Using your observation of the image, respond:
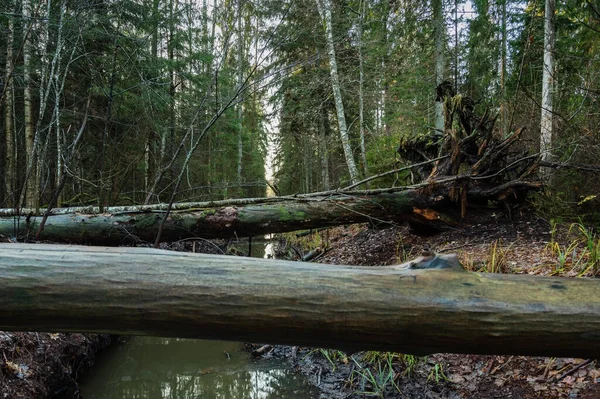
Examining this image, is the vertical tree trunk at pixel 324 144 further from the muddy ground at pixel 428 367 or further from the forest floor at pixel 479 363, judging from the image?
the muddy ground at pixel 428 367

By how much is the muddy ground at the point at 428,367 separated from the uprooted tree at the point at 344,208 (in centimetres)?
63

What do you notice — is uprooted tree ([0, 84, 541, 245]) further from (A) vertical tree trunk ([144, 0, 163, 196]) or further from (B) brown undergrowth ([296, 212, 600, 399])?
(A) vertical tree trunk ([144, 0, 163, 196])

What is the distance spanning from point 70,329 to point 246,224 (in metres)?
3.76

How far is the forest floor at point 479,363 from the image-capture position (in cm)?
286

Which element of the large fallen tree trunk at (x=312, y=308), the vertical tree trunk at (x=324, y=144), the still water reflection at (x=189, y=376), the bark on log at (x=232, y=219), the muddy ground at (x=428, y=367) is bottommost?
the still water reflection at (x=189, y=376)

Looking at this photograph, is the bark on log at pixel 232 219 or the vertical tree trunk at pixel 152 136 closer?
the bark on log at pixel 232 219

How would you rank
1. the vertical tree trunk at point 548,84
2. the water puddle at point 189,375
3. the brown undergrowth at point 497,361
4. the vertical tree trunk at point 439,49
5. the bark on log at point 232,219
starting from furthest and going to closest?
the vertical tree trunk at point 439,49
the vertical tree trunk at point 548,84
the bark on log at point 232,219
the water puddle at point 189,375
the brown undergrowth at point 497,361

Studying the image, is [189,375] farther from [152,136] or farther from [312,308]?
[152,136]

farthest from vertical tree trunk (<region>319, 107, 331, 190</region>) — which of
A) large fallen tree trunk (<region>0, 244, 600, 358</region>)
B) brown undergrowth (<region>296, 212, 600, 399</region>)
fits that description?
large fallen tree trunk (<region>0, 244, 600, 358</region>)

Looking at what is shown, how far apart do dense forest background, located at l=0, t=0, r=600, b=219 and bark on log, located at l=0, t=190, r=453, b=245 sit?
365 millimetres

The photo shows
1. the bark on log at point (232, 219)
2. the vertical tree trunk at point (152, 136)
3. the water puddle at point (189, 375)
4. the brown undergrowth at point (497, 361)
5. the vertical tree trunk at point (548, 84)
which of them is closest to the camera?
the brown undergrowth at point (497, 361)

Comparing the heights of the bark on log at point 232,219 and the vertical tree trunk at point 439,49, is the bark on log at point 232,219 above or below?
below

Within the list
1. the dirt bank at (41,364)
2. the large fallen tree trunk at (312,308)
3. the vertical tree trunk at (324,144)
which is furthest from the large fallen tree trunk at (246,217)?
the vertical tree trunk at (324,144)

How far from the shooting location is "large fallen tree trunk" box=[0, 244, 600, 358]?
1.37m
